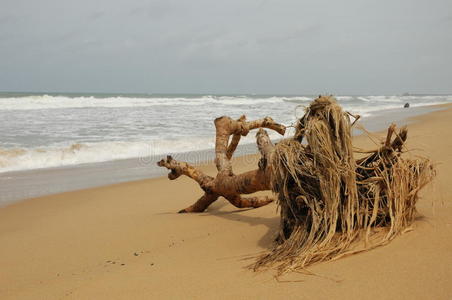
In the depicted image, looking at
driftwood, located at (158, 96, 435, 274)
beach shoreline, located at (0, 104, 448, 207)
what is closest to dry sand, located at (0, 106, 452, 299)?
driftwood, located at (158, 96, 435, 274)

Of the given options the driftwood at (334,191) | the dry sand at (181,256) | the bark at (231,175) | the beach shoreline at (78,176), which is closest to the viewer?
the dry sand at (181,256)

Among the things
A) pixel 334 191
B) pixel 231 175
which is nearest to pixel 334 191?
pixel 334 191

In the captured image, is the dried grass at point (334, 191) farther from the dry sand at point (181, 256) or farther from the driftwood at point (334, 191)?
the dry sand at point (181, 256)

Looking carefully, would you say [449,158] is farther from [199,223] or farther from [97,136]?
[97,136]

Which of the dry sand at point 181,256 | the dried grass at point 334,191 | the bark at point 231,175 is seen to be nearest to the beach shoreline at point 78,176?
the dry sand at point 181,256

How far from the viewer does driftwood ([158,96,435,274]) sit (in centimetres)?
253

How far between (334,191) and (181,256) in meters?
1.32

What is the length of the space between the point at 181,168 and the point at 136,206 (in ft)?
3.56

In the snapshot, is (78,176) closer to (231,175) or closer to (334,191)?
(231,175)

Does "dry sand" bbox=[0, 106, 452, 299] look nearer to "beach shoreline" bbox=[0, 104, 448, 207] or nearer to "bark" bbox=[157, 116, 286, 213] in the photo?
"bark" bbox=[157, 116, 286, 213]

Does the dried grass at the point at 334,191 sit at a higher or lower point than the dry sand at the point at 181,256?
higher

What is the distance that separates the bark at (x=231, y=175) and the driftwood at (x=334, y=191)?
82cm

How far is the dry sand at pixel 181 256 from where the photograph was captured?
82.7 inches

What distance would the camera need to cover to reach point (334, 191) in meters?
2.63
